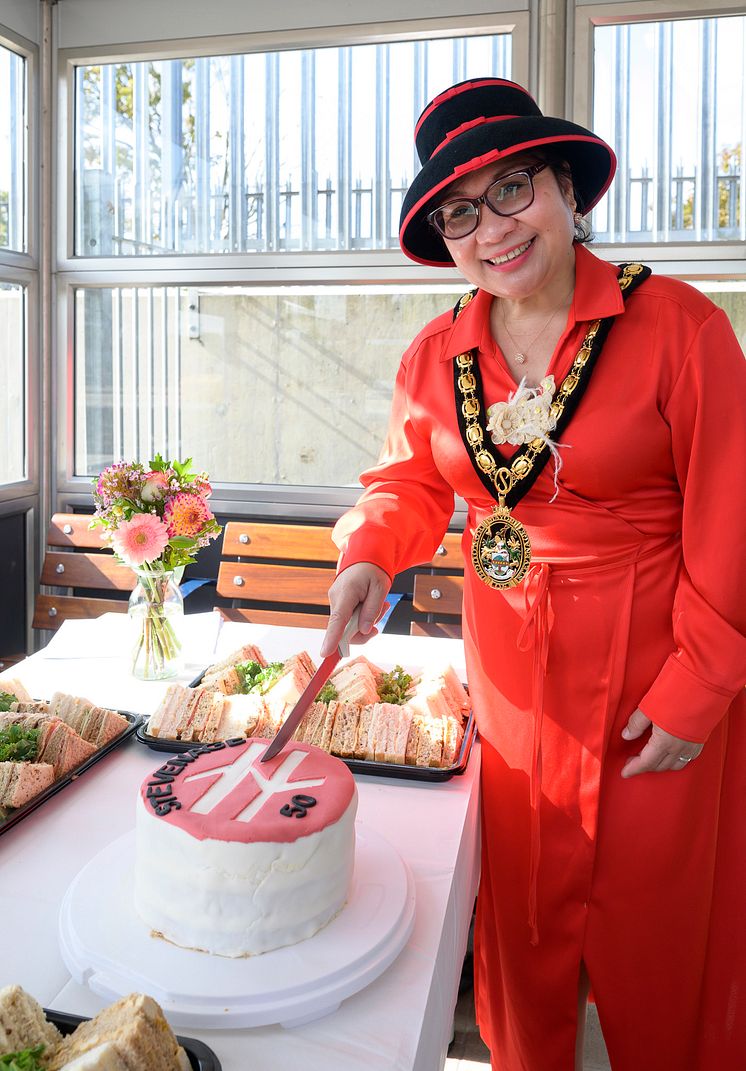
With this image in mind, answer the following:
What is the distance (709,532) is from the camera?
1188mm

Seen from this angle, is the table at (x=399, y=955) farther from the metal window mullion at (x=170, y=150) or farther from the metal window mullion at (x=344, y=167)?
the metal window mullion at (x=170, y=150)

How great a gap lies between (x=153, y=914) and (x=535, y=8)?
9.63ft

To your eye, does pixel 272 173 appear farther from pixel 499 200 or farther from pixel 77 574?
pixel 499 200

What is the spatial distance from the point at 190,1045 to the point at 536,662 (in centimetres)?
74

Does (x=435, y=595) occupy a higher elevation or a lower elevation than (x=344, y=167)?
lower

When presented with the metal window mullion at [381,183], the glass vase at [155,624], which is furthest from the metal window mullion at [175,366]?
the glass vase at [155,624]

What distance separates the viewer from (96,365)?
3383mm

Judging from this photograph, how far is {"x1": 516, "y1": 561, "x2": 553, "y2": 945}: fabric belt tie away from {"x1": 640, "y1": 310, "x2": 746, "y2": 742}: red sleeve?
0.17 metres

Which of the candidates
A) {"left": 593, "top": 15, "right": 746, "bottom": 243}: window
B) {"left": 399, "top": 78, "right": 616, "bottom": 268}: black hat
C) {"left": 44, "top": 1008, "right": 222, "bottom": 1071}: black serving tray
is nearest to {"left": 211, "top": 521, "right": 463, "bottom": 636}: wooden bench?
{"left": 593, "top": 15, "right": 746, "bottom": 243}: window

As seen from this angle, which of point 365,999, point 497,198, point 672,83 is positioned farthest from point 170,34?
point 365,999

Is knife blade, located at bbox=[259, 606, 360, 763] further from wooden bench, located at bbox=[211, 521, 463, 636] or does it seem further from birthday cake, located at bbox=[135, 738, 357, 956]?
wooden bench, located at bbox=[211, 521, 463, 636]

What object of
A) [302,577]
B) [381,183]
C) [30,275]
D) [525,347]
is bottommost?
[302,577]

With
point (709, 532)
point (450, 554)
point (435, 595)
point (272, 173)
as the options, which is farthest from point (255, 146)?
point (709, 532)

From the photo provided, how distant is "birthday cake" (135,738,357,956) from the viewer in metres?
0.84
